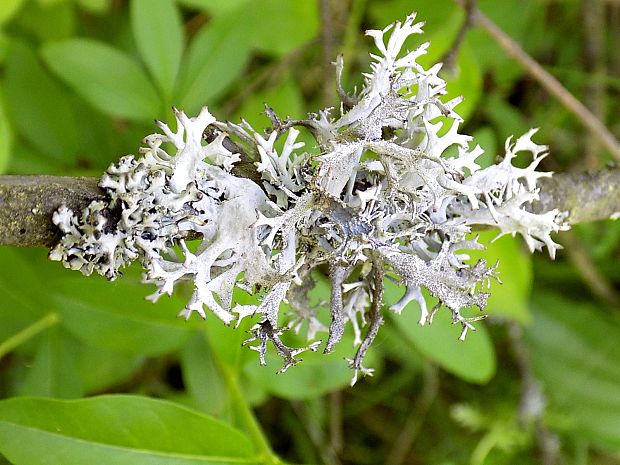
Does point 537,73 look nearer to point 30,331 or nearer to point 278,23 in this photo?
point 278,23

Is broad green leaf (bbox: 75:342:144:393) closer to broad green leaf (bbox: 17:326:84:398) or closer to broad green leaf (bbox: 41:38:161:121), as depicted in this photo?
broad green leaf (bbox: 17:326:84:398)

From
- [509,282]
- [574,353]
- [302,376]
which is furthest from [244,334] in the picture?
[574,353]

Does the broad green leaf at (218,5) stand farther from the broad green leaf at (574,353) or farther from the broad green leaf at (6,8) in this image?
the broad green leaf at (574,353)

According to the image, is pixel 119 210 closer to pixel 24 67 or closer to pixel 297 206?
pixel 297 206

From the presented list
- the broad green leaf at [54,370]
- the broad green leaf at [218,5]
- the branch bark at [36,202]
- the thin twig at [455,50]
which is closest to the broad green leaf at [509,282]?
the thin twig at [455,50]

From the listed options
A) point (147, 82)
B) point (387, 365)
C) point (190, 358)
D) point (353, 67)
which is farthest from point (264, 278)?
point (387, 365)

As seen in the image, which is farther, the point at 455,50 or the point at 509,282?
the point at 509,282
